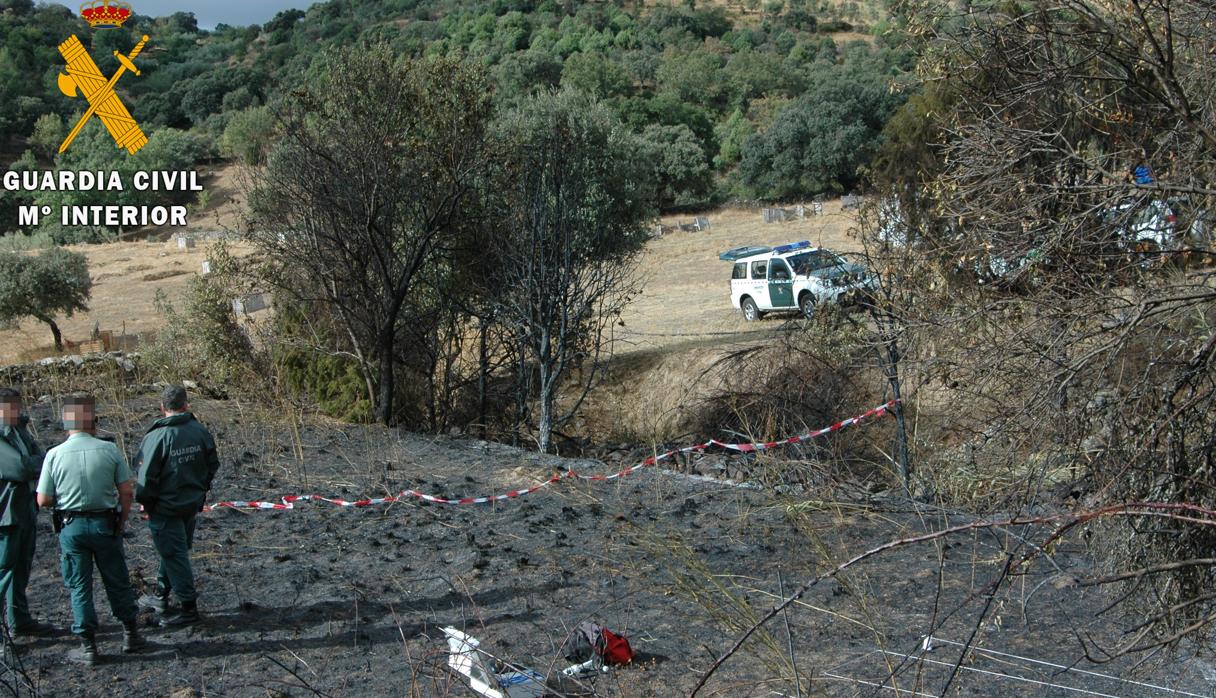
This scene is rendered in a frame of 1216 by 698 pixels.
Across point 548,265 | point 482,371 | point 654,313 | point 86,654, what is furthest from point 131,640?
point 654,313

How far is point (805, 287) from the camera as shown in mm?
23266

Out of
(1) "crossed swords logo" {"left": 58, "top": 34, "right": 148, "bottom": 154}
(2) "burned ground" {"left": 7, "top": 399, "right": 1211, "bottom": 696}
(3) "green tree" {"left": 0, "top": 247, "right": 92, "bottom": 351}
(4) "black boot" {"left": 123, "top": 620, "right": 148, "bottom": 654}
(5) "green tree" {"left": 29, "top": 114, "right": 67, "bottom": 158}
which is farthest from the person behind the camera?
(5) "green tree" {"left": 29, "top": 114, "right": 67, "bottom": 158}

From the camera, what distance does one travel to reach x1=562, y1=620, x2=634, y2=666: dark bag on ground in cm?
594

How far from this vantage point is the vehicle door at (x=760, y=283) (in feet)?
81.4

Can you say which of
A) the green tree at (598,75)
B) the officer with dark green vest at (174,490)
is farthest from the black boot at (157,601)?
the green tree at (598,75)

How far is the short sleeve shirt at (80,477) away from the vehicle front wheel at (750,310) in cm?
2015

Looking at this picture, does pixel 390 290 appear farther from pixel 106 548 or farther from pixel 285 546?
pixel 106 548

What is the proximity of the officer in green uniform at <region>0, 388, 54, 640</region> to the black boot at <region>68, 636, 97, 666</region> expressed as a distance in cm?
58

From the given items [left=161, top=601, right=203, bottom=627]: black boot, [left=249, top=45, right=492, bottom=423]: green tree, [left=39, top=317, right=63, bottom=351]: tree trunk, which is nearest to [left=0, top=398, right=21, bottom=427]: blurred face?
[left=161, top=601, right=203, bottom=627]: black boot

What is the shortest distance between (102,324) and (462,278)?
63.5 feet

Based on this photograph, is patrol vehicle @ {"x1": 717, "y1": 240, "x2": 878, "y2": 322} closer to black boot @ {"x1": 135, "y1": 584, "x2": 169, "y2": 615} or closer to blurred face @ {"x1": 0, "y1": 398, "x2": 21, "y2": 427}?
black boot @ {"x1": 135, "y1": 584, "x2": 169, "y2": 615}

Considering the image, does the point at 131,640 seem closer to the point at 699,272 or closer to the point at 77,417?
the point at 77,417

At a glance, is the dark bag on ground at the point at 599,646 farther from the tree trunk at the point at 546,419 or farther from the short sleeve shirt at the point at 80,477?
the tree trunk at the point at 546,419

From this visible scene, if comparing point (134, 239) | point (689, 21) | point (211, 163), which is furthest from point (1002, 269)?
point (689, 21)
